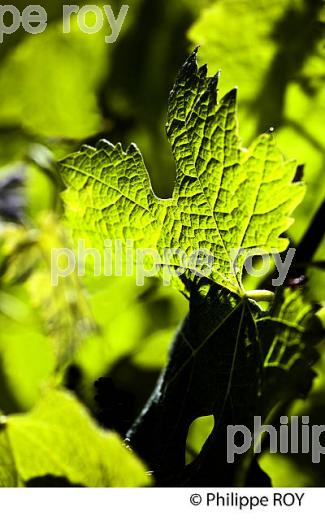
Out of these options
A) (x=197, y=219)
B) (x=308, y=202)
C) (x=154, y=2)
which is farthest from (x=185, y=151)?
(x=154, y=2)
